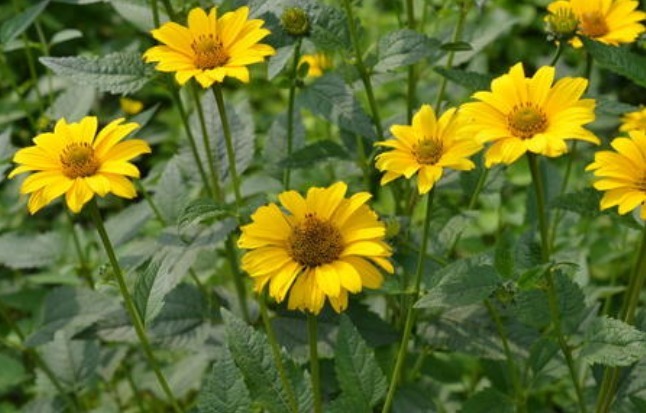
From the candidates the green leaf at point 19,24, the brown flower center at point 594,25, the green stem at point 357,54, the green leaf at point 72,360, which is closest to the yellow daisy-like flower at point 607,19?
the brown flower center at point 594,25

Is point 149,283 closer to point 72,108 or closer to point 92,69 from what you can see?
point 92,69

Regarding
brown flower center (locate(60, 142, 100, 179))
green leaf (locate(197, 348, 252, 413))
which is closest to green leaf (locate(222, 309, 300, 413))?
green leaf (locate(197, 348, 252, 413))

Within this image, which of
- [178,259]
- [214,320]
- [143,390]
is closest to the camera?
[178,259]

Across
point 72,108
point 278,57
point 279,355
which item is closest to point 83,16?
point 72,108

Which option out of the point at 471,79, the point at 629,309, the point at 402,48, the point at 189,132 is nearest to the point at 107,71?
the point at 189,132

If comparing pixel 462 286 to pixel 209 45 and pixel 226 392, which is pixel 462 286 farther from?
pixel 209 45

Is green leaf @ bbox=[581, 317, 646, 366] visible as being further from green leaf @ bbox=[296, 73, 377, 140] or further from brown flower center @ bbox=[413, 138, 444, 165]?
green leaf @ bbox=[296, 73, 377, 140]

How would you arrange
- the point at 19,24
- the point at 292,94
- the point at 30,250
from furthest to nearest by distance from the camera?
the point at 30,250
the point at 19,24
the point at 292,94
